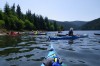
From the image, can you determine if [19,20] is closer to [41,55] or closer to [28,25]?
[28,25]

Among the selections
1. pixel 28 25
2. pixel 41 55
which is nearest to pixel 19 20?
pixel 28 25

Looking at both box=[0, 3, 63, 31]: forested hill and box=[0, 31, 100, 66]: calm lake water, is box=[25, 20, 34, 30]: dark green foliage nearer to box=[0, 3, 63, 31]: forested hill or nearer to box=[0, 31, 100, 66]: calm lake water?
box=[0, 3, 63, 31]: forested hill

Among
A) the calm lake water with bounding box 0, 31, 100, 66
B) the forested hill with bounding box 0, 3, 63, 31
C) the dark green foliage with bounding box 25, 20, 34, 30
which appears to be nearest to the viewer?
the calm lake water with bounding box 0, 31, 100, 66

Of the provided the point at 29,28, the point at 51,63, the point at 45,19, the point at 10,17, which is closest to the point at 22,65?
the point at 51,63

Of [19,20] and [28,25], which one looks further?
[28,25]

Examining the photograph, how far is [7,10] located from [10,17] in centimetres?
576

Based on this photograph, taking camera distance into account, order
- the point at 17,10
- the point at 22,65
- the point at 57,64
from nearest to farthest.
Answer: the point at 57,64, the point at 22,65, the point at 17,10

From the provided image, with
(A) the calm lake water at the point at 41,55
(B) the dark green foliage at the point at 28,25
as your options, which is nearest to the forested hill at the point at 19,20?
(B) the dark green foliage at the point at 28,25

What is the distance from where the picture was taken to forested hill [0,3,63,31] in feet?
339

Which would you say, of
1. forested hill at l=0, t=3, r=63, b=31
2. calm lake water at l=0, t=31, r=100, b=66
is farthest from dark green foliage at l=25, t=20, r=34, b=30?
calm lake water at l=0, t=31, r=100, b=66

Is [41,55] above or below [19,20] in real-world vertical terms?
below

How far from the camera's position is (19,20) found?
395ft

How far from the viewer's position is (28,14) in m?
153

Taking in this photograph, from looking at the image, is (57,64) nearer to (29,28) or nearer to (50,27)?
(29,28)
